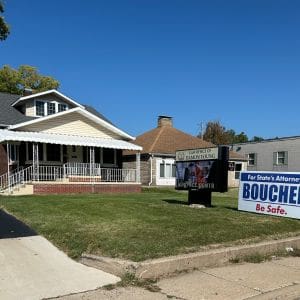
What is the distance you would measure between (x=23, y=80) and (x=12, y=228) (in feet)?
125

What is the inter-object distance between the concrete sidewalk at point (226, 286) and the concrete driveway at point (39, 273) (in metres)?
0.38

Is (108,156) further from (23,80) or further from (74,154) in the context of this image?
(23,80)

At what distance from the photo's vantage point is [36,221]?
10.3 meters

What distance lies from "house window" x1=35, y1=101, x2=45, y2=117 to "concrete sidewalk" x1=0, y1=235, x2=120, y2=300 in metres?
19.8

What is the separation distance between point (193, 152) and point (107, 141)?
12.6 metres

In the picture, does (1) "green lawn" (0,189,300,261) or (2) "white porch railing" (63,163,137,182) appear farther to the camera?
(2) "white porch railing" (63,163,137,182)

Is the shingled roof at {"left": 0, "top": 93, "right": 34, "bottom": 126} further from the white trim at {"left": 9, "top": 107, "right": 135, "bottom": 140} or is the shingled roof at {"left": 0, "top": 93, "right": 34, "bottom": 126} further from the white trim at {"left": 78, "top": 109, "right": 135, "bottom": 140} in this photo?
the white trim at {"left": 78, "top": 109, "right": 135, "bottom": 140}

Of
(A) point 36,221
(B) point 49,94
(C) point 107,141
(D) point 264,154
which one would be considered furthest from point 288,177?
(D) point 264,154

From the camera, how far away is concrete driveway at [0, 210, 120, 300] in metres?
5.89

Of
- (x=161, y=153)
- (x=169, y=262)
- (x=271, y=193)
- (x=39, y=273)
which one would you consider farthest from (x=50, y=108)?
(x=169, y=262)

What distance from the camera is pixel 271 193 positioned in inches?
485

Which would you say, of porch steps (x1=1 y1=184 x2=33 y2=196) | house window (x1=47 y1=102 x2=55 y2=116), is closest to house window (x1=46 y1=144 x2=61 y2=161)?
house window (x1=47 y1=102 x2=55 y2=116)

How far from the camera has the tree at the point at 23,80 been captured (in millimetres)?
44341

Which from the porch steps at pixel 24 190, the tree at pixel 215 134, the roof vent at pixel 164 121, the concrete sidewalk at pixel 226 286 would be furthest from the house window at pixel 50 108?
the tree at pixel 215 134
